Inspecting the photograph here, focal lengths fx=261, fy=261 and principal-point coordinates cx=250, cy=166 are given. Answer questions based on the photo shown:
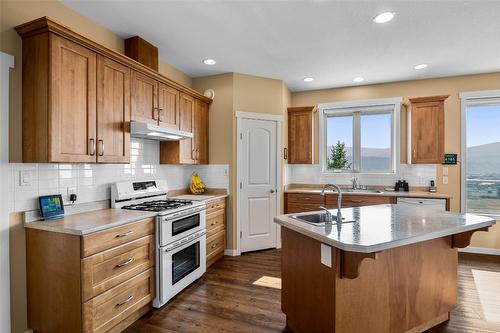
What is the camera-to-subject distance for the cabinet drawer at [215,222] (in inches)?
139

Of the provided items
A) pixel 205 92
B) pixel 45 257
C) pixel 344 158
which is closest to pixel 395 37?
pixel 344 158

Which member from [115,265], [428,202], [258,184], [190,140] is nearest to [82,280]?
[115,265]

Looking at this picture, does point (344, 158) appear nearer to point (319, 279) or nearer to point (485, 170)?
point (485, 170)

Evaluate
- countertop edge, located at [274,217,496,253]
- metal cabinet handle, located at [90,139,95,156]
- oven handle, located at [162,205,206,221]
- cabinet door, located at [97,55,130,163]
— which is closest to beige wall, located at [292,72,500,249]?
countertop edge, located at [274,217,496,253]

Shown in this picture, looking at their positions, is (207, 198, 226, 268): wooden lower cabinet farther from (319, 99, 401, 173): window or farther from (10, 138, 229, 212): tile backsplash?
(319, 99, 401, 173): window

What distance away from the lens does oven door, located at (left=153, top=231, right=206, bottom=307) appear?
Answer: 2.48m

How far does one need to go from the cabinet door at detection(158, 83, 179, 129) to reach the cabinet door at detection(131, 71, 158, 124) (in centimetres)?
9

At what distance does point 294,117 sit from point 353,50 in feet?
5.51

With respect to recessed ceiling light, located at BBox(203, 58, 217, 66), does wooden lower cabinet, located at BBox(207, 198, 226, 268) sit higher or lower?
lower

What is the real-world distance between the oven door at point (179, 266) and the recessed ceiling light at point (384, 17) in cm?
296

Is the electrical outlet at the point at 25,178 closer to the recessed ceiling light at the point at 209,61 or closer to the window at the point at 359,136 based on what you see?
the recessed ceiling light at the point at 209,61

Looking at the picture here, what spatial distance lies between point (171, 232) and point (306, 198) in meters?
2.45

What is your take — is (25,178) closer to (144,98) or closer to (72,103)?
(72,103)

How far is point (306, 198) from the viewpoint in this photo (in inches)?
171
